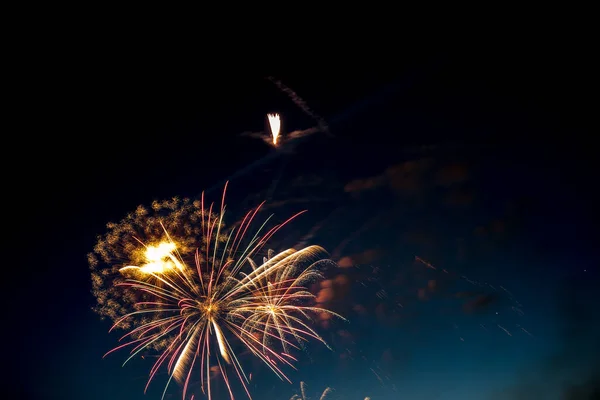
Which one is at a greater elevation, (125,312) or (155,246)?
(155,246)

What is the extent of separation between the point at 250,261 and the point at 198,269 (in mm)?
2033

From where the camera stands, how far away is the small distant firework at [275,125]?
16875mm

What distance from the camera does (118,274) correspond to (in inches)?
693

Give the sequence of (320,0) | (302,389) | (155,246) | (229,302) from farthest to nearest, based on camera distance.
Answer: (302,389), (229,302), (155,246), (320,0)

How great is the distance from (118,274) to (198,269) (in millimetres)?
3038

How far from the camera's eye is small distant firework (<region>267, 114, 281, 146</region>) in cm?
1688

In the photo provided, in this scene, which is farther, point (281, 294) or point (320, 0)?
point (281, 294)

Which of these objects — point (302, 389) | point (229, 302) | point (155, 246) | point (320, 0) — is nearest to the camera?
point (320, 0)

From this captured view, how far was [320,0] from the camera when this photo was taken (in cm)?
1508

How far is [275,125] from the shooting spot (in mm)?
17234

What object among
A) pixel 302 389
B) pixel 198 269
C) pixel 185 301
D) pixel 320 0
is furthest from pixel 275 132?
pixel 302 389

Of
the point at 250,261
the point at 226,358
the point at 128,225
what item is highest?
the point at 128,225

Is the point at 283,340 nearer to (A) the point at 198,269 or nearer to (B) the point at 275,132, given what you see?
(A) the point at 198,269

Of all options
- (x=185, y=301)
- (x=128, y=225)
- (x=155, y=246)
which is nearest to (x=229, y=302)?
(x=185, y=301)
